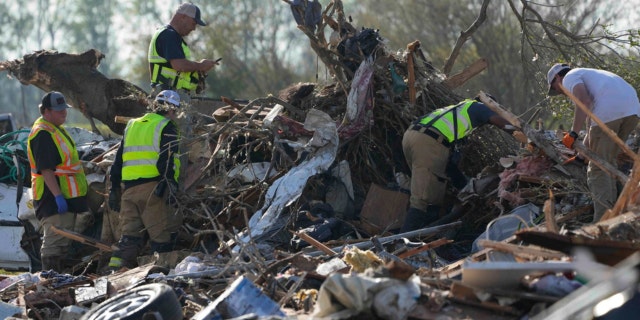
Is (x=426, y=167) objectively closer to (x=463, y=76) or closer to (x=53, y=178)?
(x=463, y=76)

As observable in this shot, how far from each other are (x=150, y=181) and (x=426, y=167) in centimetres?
264

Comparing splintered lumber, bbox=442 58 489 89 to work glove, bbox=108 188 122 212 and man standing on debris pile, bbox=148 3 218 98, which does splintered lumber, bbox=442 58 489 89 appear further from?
work glove, bbox=108 188 122 212

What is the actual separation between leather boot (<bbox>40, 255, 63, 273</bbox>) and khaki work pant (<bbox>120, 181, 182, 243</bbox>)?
0.82m

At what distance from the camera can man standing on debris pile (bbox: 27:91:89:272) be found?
32.2 feet

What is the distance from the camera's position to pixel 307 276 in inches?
270

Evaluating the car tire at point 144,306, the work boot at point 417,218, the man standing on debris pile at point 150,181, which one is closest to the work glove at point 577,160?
the work boot at point 417,218

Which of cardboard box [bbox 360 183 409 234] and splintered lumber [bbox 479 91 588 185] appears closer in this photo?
splintered lumber [bbox 479 91 588 185]

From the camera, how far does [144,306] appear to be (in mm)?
6418

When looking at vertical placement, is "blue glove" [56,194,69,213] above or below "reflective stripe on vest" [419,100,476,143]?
below

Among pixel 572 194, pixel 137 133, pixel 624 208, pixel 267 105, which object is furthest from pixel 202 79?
pixel 624 208

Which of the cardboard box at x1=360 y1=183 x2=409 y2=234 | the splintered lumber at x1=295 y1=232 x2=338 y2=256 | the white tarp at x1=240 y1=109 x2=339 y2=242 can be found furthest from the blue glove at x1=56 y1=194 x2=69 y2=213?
the cardboard box at x1=360 y1=183 x2=409 y2=234

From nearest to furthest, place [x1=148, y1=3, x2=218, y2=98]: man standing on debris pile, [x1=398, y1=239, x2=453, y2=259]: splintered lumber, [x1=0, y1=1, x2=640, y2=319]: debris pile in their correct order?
[x1=0, y1=1, x2=640, y2=319]: debris pile
[x1=398, y1=239, x2=453, y2=259]: splintered lumber
[x1=148, y1=3, x2=218, y2=98]: man standing on debris pile

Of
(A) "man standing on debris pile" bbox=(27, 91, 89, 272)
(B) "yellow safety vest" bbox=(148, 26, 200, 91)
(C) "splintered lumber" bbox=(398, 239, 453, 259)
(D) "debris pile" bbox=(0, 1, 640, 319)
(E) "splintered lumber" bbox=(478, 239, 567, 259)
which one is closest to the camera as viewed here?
(D) "debris pile" bbox=(0, 1, 640, 319)

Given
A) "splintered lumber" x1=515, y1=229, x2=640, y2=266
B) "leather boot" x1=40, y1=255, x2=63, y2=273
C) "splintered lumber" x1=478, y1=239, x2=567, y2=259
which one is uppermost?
"splintered lumber" x1=515, y1=229, x2=640, y2=266
